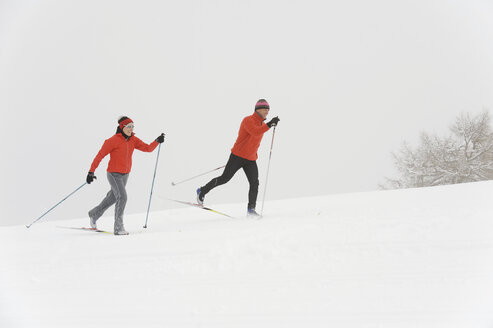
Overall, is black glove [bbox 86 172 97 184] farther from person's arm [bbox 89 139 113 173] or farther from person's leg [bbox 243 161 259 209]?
person's leg [bbox 243 161 259 209]

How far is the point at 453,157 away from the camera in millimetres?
16000

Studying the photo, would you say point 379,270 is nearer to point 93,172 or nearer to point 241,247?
point 241,247

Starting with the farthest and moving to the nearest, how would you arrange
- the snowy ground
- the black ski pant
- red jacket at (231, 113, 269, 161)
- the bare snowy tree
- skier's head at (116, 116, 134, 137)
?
the bare snowy tree < the black ski pant < red jacket at (231, 113, 269, 161) < skier's head at (116, 116, 134, 137) < the snowy ground

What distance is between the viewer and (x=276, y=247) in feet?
9.57

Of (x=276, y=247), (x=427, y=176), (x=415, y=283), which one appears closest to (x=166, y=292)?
(x=276, y=247)

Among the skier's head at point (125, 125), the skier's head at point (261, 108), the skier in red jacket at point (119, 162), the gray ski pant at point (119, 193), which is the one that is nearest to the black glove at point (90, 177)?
the skier in red jacket at point (119, 162)

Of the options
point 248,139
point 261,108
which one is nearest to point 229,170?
point 248,139

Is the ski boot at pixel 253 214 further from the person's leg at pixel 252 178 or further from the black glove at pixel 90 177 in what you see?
the black glove at pixel 90 177

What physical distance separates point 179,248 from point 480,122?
18314 mm

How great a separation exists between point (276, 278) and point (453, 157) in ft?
55.7

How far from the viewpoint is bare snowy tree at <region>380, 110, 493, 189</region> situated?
1541 centimetres

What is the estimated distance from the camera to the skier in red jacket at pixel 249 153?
196 inches

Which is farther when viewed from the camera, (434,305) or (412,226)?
(412,226)

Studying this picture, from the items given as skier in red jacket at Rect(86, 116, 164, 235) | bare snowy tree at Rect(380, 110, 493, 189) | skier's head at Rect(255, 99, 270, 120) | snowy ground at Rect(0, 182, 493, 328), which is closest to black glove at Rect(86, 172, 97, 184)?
skier in red jacket at Rect(86, 116, 164, 235)
